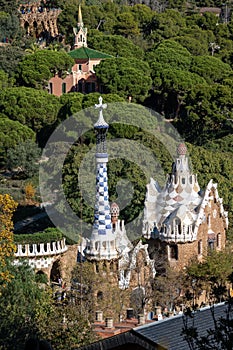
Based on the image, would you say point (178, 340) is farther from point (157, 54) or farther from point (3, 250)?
point (157, 54)

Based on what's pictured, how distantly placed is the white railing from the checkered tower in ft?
13.2

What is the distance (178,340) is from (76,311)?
829cm

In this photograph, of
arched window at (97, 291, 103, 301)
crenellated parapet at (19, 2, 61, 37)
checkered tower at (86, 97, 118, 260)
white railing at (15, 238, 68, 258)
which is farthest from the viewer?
crenellated parapet at (19, 2, 61, 37)

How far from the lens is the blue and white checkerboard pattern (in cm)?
3077

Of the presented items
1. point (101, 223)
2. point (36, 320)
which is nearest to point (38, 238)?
point (101, 223)

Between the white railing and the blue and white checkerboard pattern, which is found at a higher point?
the blue and white checkerboard pattern

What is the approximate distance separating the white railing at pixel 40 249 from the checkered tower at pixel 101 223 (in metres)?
4.01

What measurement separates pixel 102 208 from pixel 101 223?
16.0 inches

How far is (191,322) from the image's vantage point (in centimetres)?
1853

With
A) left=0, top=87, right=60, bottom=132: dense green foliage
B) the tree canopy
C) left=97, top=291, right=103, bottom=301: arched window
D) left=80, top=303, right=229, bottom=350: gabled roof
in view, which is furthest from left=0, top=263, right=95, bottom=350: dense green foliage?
the tree canopy

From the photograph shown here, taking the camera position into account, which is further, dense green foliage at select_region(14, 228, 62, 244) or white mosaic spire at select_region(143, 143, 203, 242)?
dense green foliage at select_region(14, 228, 62, 244)

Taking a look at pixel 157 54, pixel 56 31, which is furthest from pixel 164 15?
pixel 157 54

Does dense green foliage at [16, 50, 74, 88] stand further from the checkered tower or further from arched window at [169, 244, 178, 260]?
the checkered tower

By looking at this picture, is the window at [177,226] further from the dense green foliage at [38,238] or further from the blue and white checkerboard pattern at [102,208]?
the dense green foliage at [38,238]
